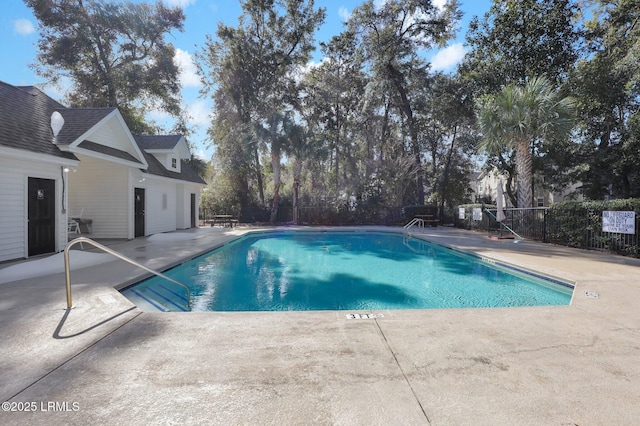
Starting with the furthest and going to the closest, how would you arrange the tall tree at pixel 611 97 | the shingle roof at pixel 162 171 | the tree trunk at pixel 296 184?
the tree trunk at pixel 296 184 < the shingle roof at pixel 162 171 < the tall tree at pixel 611 97

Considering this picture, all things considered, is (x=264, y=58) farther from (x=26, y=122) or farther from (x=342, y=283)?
(x=342, y=283)

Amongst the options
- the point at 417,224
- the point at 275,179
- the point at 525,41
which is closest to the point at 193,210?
the point at 275,179

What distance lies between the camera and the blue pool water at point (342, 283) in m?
5.32

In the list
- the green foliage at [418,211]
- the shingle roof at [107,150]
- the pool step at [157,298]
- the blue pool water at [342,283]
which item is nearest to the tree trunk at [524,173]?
the blue pool water at [342,283]

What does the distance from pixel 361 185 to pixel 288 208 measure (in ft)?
17.2

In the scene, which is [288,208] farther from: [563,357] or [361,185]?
[563,357]

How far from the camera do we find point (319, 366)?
96.7 inches

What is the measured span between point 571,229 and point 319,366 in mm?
10564

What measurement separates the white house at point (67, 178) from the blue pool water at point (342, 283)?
148 inches

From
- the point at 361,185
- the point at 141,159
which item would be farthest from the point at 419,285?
the point at 361,185

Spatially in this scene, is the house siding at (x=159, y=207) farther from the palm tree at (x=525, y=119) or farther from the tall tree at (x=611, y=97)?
the tall tree at (x=611, y=97)

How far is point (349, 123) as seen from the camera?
24.2 meters

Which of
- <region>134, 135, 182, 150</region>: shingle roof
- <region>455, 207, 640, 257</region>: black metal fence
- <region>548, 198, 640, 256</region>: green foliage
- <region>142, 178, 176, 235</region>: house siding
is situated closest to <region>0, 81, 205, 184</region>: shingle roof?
<region>142, 178, 176, 235</region>: house siding

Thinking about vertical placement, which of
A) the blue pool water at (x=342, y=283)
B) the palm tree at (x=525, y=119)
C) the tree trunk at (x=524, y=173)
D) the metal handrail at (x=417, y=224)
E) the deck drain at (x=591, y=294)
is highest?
the palm tree at (x=525, y=119)
